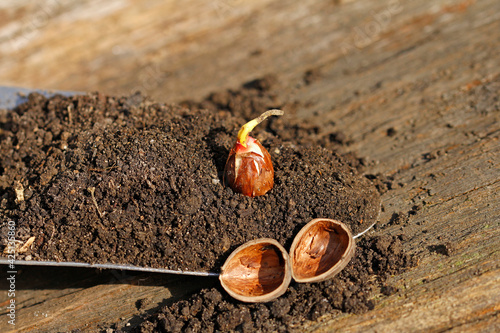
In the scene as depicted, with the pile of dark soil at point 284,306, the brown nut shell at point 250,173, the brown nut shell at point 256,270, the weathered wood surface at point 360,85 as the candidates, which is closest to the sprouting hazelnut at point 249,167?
the brown nut shell at point 250,173

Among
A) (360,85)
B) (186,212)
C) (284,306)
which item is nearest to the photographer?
(284,306)

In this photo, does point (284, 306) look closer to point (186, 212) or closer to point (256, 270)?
point (256, 270)

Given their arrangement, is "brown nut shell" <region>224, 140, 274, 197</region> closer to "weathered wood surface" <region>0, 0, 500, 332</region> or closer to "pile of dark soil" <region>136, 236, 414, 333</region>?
"pile of dark soil" <region>136, 236, 414, 333</region>

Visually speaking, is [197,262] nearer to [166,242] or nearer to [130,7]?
[166,242]

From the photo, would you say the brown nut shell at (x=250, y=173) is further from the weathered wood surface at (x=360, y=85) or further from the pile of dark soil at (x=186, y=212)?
the weathered wood surface at (x=360, y=85)

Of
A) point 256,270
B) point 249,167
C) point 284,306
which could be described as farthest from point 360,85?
point 284,306

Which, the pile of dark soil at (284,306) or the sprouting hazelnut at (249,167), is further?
the sprouting hazelnut at (249,167)
